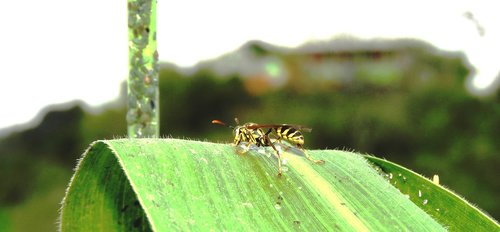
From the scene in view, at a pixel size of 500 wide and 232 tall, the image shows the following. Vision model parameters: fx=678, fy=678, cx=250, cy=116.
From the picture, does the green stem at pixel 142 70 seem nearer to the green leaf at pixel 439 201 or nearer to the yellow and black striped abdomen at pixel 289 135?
the yellow and black striped abdomen at pixel 289 135

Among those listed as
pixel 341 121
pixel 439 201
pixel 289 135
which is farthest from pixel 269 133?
pixel 341 121

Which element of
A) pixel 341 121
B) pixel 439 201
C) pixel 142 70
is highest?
pixel 142 70

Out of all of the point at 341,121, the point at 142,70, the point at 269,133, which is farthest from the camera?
the point at 341,121

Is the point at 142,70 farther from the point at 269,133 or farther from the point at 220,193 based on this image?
the point at 220,193

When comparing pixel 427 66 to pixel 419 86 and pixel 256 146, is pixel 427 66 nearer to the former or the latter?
pixel 419 86

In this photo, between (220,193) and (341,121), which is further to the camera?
(341,121)

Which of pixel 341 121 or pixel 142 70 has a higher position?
pixel 142 70

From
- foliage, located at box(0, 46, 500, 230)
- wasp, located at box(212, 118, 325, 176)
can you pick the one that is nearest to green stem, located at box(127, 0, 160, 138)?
wasp, located at box(212, 118, 325, 176)
